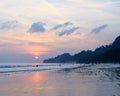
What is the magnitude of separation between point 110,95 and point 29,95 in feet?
21.8

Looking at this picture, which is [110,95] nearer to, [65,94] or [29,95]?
[65,94]

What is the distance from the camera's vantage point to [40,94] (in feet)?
87.1

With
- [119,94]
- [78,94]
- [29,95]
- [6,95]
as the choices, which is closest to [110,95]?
[119,94]

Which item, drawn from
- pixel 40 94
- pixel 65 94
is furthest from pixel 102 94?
pixel 40 94

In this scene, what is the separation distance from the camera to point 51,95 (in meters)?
25.9

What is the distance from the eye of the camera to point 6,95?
26.2m

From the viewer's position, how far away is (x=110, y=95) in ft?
82.2

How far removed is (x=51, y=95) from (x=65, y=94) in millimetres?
Answer: 1237

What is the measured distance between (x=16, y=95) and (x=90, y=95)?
616 cm

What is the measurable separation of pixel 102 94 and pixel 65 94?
311cm

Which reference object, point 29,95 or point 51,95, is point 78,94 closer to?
point 51,95

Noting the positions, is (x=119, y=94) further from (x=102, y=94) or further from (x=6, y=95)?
(x=6, y=95)

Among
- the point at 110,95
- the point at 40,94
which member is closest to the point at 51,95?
the point at 40,94

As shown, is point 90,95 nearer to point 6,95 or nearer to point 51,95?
point 51,95
